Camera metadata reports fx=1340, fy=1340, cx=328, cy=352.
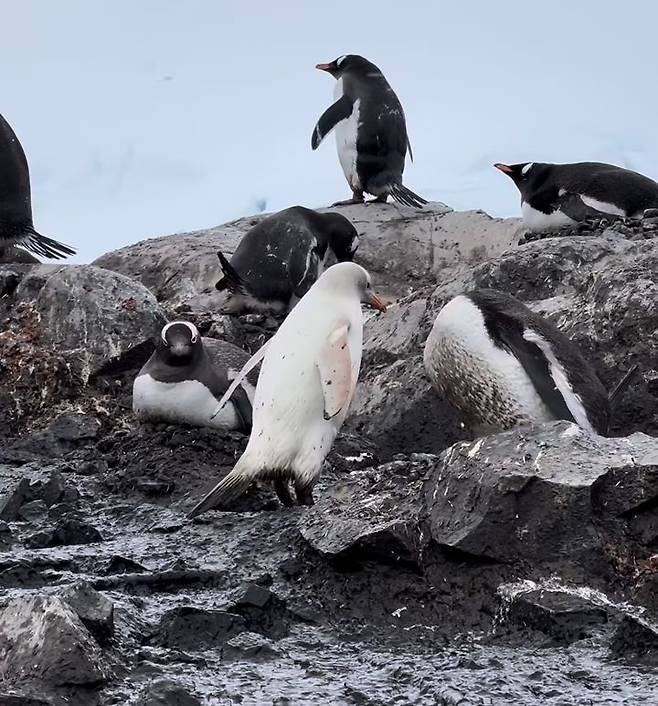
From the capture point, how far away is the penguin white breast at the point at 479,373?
509 centimetres

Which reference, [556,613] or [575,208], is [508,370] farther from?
[575,208]

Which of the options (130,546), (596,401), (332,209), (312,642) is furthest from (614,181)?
(312,642)

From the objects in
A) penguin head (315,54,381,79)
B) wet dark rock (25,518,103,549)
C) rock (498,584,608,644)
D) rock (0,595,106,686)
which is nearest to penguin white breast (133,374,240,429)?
wet dark rock (25,518,103,549)

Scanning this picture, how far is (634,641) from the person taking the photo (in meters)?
3.63

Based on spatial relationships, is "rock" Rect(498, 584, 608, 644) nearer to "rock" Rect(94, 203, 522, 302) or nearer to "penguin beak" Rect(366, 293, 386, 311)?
"penguin beak" Rect(366, 293, 386, 311)

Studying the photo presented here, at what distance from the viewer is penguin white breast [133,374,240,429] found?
21.6 ft

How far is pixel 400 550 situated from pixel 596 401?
4.25ft

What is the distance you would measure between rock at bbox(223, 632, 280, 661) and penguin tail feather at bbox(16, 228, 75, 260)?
653 centimetres

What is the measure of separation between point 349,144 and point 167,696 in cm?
1042

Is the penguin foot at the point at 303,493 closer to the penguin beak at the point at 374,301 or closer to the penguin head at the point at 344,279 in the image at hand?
the penguin head at the point at 344,279

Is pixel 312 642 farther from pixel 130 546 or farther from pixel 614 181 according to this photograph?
pixel 614 181

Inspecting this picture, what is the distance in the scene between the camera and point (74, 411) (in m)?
7.55

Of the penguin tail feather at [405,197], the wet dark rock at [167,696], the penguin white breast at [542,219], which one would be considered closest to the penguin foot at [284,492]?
the wet dark rock at [167,696]

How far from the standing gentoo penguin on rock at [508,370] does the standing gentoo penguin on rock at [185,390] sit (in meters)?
1.61
